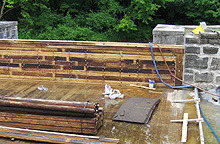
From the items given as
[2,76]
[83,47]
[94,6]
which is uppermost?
[94,6]

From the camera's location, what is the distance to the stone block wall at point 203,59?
271 inches

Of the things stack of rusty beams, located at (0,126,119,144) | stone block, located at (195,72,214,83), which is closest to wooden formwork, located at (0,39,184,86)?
stone block, located at (195,72,214,83)

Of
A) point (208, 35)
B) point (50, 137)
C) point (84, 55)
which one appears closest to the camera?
point (50, 137)

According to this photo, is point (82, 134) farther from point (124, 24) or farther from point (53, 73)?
point (124, 24)

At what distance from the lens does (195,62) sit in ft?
23.1

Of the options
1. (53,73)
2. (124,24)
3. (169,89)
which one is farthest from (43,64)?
(124,24)

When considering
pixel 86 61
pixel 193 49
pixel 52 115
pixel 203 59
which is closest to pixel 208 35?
pixel 193 49

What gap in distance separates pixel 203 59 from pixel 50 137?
4.10 m

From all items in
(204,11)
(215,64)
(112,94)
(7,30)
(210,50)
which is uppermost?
(204,11)

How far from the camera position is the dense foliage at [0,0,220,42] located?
2022 cm

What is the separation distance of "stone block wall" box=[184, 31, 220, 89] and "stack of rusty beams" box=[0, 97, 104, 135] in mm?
2939

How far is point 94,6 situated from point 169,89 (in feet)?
55.1

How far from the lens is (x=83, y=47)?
7.45 metres

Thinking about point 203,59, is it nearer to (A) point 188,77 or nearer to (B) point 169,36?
(A) point 188,77
